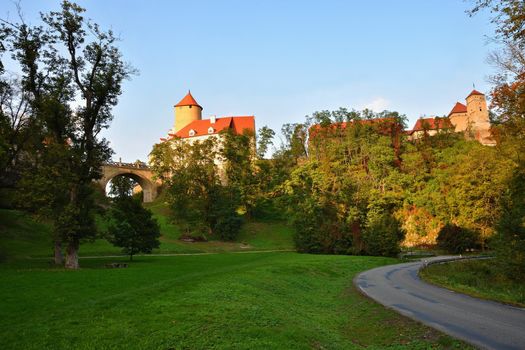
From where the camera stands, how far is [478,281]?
2280 centimetres

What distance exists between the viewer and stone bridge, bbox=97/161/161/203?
70.5m

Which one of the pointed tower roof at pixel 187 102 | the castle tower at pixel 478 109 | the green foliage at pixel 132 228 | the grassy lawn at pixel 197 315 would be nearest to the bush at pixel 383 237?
the green foliage at pixel 132 228

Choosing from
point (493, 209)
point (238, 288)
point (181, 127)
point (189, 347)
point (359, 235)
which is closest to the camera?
point (189, 347)

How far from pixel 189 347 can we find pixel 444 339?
18.5 feet

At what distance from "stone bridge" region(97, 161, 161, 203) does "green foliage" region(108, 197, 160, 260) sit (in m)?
37.8

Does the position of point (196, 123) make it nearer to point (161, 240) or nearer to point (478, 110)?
point (161, 240)

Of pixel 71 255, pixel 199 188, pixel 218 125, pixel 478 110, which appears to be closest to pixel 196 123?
pixel 218 125

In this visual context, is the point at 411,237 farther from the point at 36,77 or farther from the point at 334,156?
the point at 36,77

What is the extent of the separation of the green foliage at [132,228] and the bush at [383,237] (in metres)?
22.3

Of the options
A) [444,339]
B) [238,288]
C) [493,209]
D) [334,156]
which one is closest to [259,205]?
[334,156]

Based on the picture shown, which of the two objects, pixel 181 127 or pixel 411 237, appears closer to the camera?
pixel 411 237

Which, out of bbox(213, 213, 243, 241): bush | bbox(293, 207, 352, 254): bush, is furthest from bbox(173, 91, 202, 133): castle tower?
bbox(293, 207, 352, 254): bush

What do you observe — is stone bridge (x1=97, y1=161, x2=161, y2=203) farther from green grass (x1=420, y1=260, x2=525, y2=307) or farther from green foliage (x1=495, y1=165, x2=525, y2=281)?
green foliage (x1=495, y1=165, x2=525, y2=281)

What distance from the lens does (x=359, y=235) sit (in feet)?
142
